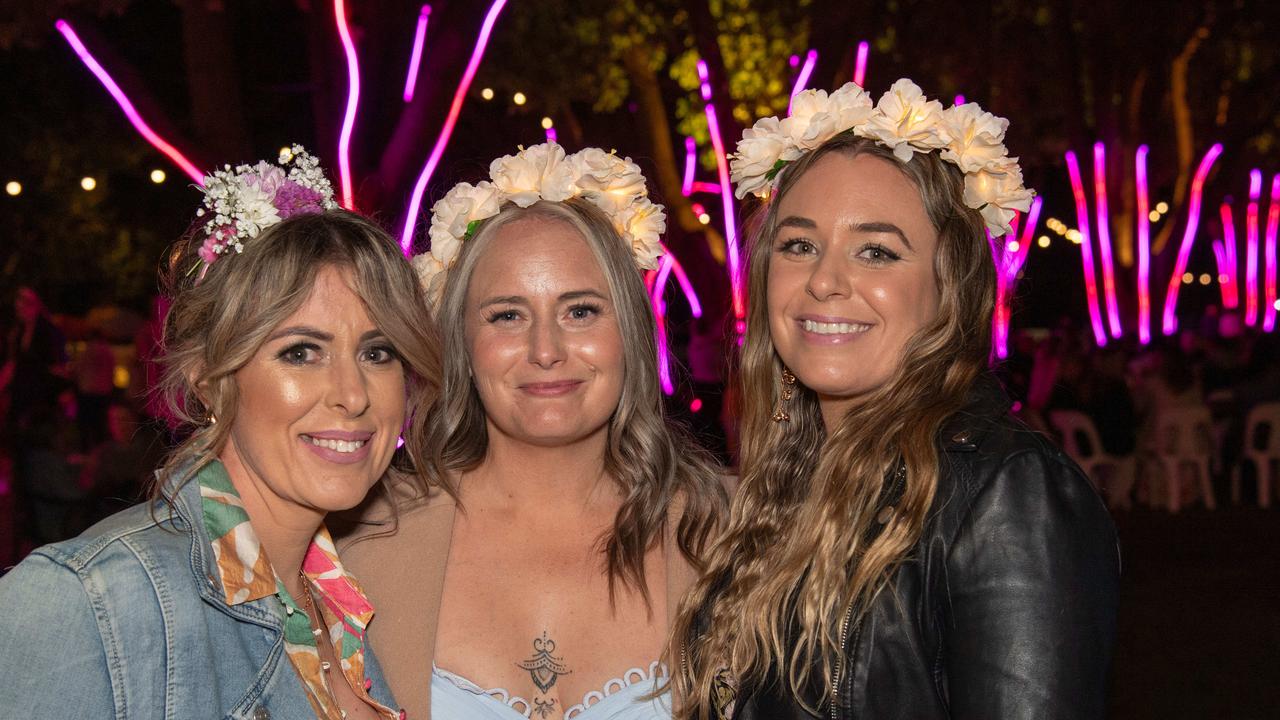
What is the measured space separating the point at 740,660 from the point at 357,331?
1.16 m

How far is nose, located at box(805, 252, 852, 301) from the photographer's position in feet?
8.98

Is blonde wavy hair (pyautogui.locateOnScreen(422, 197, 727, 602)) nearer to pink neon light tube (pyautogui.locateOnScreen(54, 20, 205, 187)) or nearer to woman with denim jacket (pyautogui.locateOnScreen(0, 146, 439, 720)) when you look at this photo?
woman with denim jacket (pyautogui.locateOnScreen(0, 146, 439, 720))

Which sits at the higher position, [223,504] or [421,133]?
[421,133]

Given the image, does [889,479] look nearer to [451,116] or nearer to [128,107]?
[451,116]

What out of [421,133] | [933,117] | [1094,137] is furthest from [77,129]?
[933,117]

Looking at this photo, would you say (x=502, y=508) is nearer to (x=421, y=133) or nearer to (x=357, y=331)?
(x=357, y=331)

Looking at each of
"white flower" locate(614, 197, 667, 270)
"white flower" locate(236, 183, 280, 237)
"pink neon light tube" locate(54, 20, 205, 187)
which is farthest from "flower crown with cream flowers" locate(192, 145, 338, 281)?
"pink neon light tube" locate(54, 20, 205, 187)

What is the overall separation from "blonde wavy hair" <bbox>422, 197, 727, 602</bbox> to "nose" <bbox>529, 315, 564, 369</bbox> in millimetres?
231

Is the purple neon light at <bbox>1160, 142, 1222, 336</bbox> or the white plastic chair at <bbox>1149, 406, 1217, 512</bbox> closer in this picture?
the white plastic chair at <bbox>1149, 406, 1217, 512</bbox>

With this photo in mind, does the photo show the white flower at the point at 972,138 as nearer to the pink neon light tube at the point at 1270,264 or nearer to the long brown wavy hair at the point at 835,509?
the long brown wavy hair at the point at 835,509

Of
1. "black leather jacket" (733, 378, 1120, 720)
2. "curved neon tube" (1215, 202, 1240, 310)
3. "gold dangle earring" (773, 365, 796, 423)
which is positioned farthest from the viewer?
"curved neon tube" (1215, 202, 1240, 310)

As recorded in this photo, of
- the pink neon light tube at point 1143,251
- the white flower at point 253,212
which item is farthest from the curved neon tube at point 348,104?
the pink neon light tube at point 1143,251

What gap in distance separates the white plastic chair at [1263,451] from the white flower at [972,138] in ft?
37.3

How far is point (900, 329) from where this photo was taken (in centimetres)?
274
